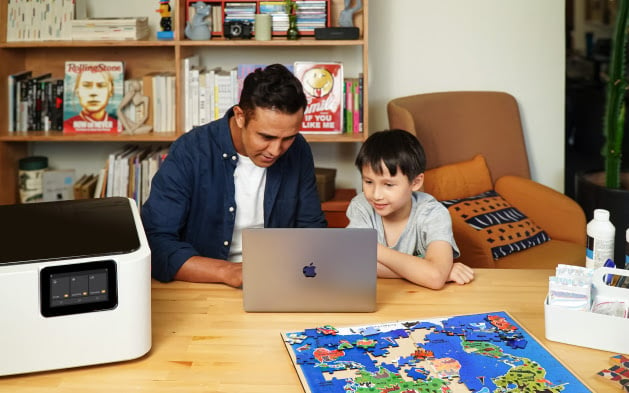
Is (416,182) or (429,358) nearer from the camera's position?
(429,358)

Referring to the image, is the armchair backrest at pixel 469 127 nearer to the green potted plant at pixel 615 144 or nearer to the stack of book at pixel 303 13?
the green potted plant at pixel 615 144

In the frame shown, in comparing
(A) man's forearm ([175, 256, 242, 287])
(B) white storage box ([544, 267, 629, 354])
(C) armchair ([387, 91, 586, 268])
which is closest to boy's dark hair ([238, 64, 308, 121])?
(A) man's forearm ([175, 256, 242, 287])

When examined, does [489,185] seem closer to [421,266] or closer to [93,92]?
[421,266]

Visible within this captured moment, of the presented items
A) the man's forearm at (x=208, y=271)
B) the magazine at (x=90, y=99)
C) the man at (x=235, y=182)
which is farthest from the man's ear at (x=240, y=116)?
the magazine at (x=90, y=99)

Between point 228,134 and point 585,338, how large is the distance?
1228 millimetres

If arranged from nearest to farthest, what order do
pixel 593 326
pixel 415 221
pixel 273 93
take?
pixel 593 326 < pixel 273 93 < pixel 415 221

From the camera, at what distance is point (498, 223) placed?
3305 mm

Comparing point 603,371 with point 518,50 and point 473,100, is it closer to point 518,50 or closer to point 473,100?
point 473,100

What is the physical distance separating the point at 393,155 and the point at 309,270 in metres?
0.60

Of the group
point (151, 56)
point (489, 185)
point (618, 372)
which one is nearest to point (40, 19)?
point (151, 56)

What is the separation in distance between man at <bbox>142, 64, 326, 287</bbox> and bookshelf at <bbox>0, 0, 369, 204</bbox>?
1.15 metres

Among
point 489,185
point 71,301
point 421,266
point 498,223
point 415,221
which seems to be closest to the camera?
point 71,301

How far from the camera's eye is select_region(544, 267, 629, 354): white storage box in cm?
157

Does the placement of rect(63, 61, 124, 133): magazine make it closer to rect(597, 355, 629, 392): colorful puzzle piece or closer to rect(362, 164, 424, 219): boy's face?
rect(362, 164, 424, 219): boy's face
